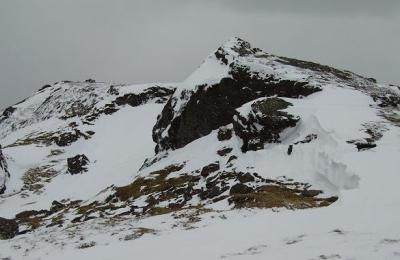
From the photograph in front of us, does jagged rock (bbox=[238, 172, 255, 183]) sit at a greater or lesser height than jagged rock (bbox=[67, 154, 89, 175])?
lesser

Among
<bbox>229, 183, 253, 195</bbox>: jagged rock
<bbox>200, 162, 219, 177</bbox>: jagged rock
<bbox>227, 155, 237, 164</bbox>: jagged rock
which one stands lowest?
<bbox>229, 183, 253, 195</bbox>: jagged rock

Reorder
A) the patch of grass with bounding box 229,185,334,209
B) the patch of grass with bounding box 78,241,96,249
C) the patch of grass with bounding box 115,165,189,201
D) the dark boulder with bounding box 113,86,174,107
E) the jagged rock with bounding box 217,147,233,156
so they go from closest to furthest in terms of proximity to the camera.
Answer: the patch of grass with bounding box 78,241,96,249, the patch of grass with bounding box 229,185,334,209, the patch of grass with bounding box 115,165,189,201, the jagged rock with bounding box 217,147,233,156, the dark boulder with bounding box 113,86,174,107

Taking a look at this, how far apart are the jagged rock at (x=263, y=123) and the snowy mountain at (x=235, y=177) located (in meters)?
0.13

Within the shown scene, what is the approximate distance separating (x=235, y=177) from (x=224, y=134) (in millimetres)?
15988

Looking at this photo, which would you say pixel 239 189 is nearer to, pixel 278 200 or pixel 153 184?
pixel 278 200

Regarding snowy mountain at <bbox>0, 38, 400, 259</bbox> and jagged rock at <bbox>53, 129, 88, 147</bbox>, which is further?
jagged rock at <bbox>53, 129, 88, 147</bbox>

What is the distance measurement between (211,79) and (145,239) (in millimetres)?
43772

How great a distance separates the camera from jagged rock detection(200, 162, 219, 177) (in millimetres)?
48875

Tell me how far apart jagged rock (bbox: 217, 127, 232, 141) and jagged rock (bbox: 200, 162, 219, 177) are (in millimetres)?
7034

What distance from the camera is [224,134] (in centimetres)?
5762

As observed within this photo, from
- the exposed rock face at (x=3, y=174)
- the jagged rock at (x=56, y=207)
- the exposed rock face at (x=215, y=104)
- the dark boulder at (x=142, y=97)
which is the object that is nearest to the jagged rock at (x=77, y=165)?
the exposed rock face at (x=3, y=174)

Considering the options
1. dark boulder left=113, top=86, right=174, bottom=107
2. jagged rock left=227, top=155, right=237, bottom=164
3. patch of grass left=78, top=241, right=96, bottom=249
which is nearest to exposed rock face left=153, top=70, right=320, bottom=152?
jagged rock left=227, top=155, right=237, bottom=164

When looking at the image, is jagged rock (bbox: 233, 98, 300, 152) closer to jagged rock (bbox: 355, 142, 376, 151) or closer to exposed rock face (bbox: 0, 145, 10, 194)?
jagged rock (bbox: 355, 142, 376, 151)

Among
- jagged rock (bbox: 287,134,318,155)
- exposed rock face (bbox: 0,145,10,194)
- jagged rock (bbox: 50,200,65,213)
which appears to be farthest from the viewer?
exposed rock face (bbox: 0,145,10,194)
